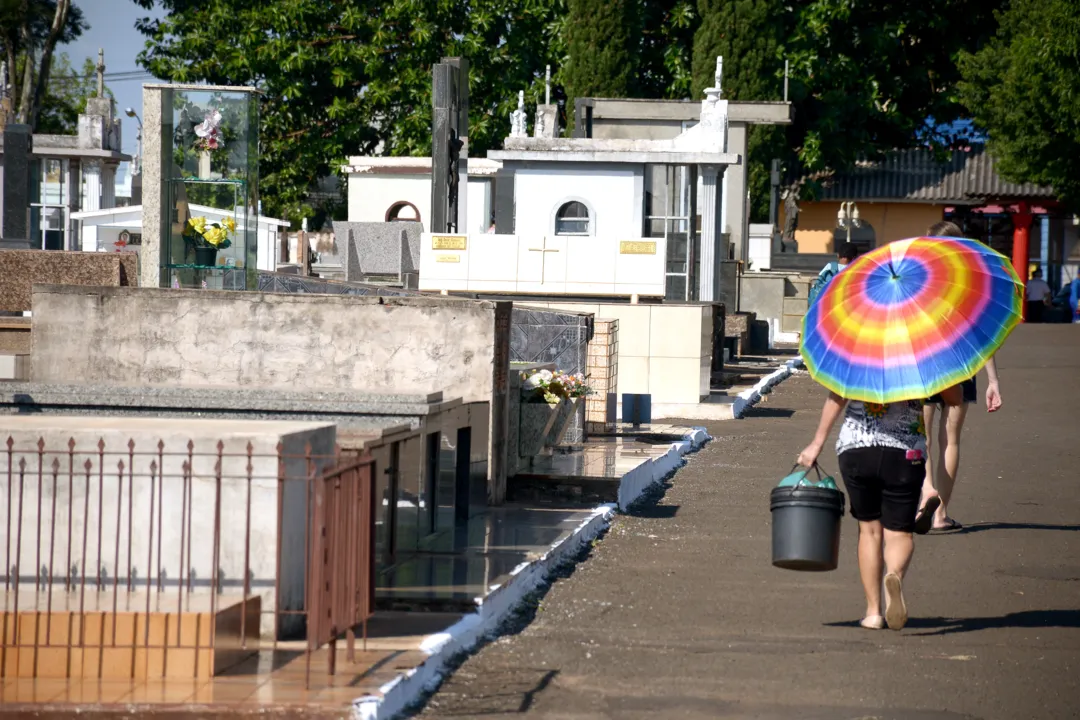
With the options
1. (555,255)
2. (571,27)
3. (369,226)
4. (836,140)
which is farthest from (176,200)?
(836,140)

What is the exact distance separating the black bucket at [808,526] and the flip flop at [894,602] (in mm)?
293

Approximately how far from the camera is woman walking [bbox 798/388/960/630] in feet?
25.2

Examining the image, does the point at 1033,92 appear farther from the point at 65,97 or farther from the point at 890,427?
the point at 65,97

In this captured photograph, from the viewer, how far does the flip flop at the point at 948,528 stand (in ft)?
35.8

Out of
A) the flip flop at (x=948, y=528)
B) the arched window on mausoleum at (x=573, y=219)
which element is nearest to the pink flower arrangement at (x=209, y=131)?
the flip flop at (x=948, y=528)

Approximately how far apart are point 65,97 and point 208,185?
65.9 metres

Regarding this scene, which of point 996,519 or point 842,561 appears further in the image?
point 996,519

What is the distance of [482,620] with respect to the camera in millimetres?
7531

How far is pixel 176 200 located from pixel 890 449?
7012mm

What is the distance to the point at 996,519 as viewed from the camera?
455 inches

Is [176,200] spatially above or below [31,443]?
above

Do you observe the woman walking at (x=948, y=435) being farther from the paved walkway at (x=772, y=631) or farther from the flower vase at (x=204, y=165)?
the flower vase at (x=204, y=165)

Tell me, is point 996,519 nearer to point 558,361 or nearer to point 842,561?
point 842,561

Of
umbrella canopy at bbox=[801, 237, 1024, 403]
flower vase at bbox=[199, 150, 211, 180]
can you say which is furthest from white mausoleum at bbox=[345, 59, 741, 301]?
umbrella canopy at bbox=[801, 237, 1024, 403]
